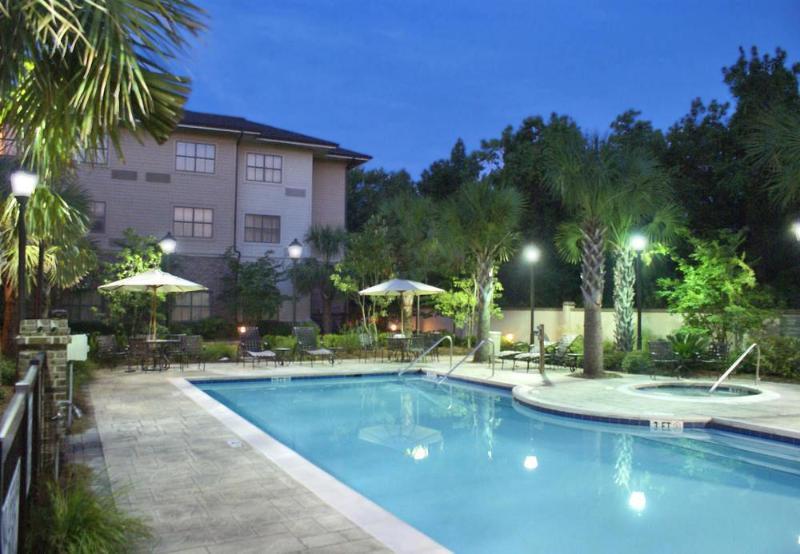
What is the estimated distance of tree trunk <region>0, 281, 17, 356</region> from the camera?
1258cm

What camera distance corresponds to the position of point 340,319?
27547mm

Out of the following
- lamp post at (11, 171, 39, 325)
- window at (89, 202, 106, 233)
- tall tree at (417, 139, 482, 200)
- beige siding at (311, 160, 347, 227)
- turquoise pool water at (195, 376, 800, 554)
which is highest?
tall tree at (417, 139, 482, 200)

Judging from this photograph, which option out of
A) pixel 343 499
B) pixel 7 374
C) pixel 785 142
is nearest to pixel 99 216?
pixel 7 374

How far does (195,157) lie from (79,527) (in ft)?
74.6

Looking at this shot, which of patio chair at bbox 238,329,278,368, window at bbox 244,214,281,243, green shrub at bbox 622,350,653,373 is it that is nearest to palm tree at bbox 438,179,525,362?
green shrub at bbox 622,350,653,373

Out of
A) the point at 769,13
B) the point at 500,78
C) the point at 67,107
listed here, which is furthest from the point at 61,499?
the point at 500,78

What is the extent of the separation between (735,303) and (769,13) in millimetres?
107757

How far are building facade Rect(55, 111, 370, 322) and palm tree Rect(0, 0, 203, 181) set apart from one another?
758 inches

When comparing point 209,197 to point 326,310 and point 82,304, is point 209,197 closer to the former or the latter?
point 82,304

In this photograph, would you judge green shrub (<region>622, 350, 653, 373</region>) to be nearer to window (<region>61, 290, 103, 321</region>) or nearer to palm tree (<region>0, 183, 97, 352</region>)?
palm tree (<region>0, 183, 97, 352</region>)

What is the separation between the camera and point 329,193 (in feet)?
92.7

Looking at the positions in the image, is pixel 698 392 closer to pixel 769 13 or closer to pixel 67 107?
pixel 67 107

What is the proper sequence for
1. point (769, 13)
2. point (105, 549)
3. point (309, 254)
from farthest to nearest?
1. point (769, 13)
2. point (309, 254)
3. point (105, 549)

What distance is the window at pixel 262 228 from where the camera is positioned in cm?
2559
